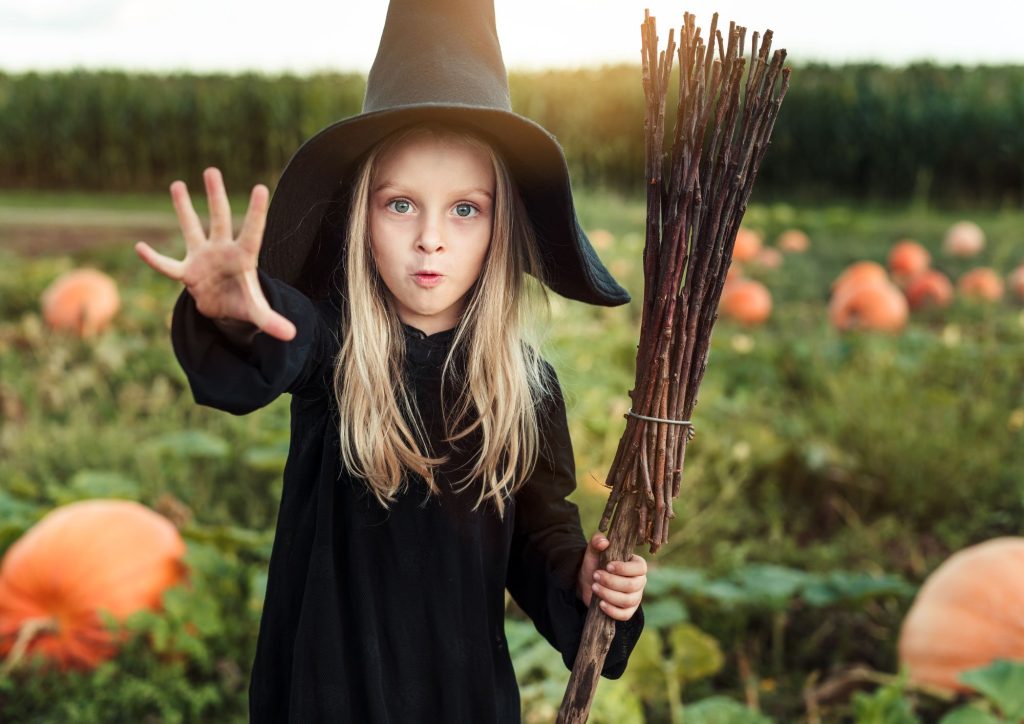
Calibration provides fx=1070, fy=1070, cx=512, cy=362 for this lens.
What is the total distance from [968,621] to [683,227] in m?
1.89

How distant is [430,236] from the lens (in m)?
1.56

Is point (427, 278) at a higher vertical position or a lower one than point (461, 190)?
lower

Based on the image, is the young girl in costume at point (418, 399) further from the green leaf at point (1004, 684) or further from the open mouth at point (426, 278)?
the green leaf at point (1004, 684)

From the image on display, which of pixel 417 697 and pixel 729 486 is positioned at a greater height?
pixel 417 697

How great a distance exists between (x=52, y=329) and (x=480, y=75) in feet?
16.3

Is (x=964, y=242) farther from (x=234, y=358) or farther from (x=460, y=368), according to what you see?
(x=234, y=358)

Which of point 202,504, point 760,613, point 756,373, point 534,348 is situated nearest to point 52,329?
point 202,504

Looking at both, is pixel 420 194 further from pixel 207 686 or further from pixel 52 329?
pixel 52 329

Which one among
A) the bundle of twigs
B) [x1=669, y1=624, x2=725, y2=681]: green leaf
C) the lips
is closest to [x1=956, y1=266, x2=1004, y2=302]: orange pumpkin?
[x1=669, y1=624, x2=725, y2=681]: green leaf

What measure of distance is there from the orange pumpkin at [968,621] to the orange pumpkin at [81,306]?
4.34 m

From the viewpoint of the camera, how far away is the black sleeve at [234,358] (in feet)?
4.17

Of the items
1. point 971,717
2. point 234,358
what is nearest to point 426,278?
point 234,358

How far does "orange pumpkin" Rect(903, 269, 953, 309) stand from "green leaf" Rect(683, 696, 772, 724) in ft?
16.5

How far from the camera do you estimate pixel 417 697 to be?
162cm
